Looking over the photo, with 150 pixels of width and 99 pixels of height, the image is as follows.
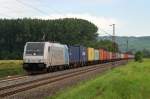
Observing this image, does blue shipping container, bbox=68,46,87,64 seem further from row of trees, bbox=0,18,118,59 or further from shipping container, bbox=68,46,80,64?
row of trees, bbox=0,18,118,59

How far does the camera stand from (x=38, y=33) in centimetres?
13875

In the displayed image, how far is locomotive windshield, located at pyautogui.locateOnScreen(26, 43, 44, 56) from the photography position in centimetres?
4106

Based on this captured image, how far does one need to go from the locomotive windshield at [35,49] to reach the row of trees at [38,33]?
252 ft

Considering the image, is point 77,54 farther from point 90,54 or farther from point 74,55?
point 90,54

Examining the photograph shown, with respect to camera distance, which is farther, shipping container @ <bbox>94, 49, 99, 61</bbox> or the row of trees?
the row of trees

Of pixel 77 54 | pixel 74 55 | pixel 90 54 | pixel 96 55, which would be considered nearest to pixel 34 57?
pixel 74 55

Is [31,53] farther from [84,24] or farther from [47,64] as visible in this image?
[84,24]

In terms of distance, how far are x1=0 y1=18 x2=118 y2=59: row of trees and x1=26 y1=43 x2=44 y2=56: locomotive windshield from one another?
3019 inches

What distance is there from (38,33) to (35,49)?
9787 cm

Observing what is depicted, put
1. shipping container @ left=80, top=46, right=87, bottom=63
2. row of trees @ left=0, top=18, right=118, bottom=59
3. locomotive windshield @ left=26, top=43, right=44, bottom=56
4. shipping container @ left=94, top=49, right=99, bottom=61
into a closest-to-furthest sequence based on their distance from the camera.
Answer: locomotive windshield @ left=26, top=43, right=44, bottom=56, shipping container @ left=80, top=46, right=87, bottom=63, shipping container @ left=94, top=49, right=99, bottom=61, row of trees @ left=0, top=18, right=118, bottom=59

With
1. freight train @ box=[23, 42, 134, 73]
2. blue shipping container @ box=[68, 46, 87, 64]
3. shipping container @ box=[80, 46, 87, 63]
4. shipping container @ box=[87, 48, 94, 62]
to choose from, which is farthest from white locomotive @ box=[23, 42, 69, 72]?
shipping container @ box=[87, 48, 94, 62]

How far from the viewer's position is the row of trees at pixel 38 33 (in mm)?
129125

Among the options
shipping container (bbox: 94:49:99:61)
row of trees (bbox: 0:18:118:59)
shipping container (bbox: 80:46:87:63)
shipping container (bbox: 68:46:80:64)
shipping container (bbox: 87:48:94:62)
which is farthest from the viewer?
row of trees (bbox: 0:18:118:59)

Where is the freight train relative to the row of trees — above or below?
below
